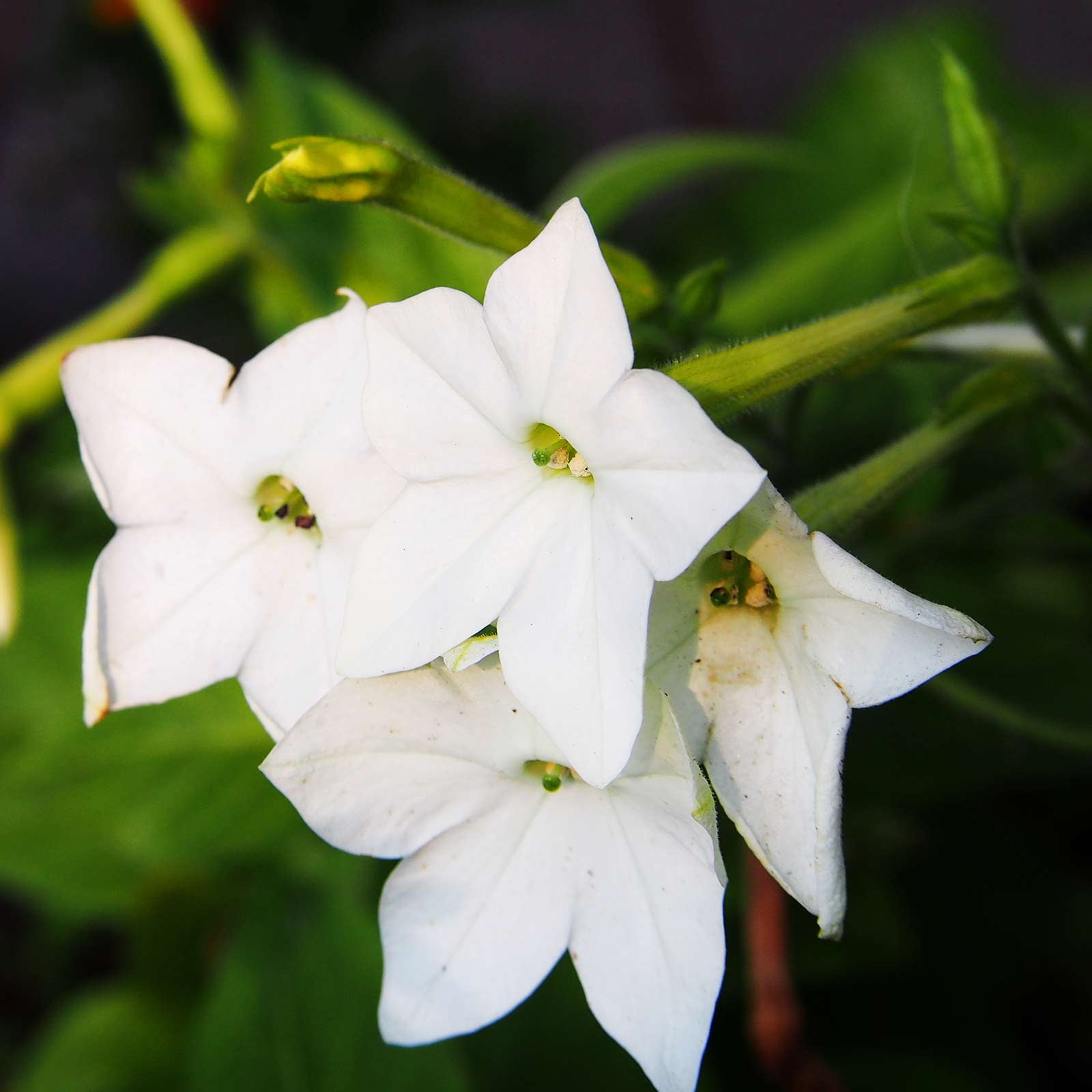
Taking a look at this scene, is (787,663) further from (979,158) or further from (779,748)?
(979,158)

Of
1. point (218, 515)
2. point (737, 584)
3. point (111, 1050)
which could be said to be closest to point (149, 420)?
point (218, 515)

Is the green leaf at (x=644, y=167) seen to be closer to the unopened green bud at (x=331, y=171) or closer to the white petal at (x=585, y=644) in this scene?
the unopened green bud at (x=331, y=171)

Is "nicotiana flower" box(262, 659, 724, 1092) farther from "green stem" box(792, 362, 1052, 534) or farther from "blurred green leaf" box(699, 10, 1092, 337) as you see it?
"blurred green leaf" box(699, 10, 1092, 337)

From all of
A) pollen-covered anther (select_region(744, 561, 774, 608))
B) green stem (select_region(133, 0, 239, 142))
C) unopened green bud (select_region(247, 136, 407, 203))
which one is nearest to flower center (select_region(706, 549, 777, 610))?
pollen-covered anther (select_region(744, 561, 774, 608))

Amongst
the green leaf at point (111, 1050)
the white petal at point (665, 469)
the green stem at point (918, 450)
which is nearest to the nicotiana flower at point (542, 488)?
the white petal at point (665, 469)

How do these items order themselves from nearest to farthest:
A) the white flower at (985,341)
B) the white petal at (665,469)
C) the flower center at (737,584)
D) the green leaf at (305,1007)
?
the white petal at (665,469)
the flower center at (737,584)
the white flower at (985,341)
the green leaf at (305,1007)

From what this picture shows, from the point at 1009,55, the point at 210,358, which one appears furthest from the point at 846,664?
the point at 1009,55
